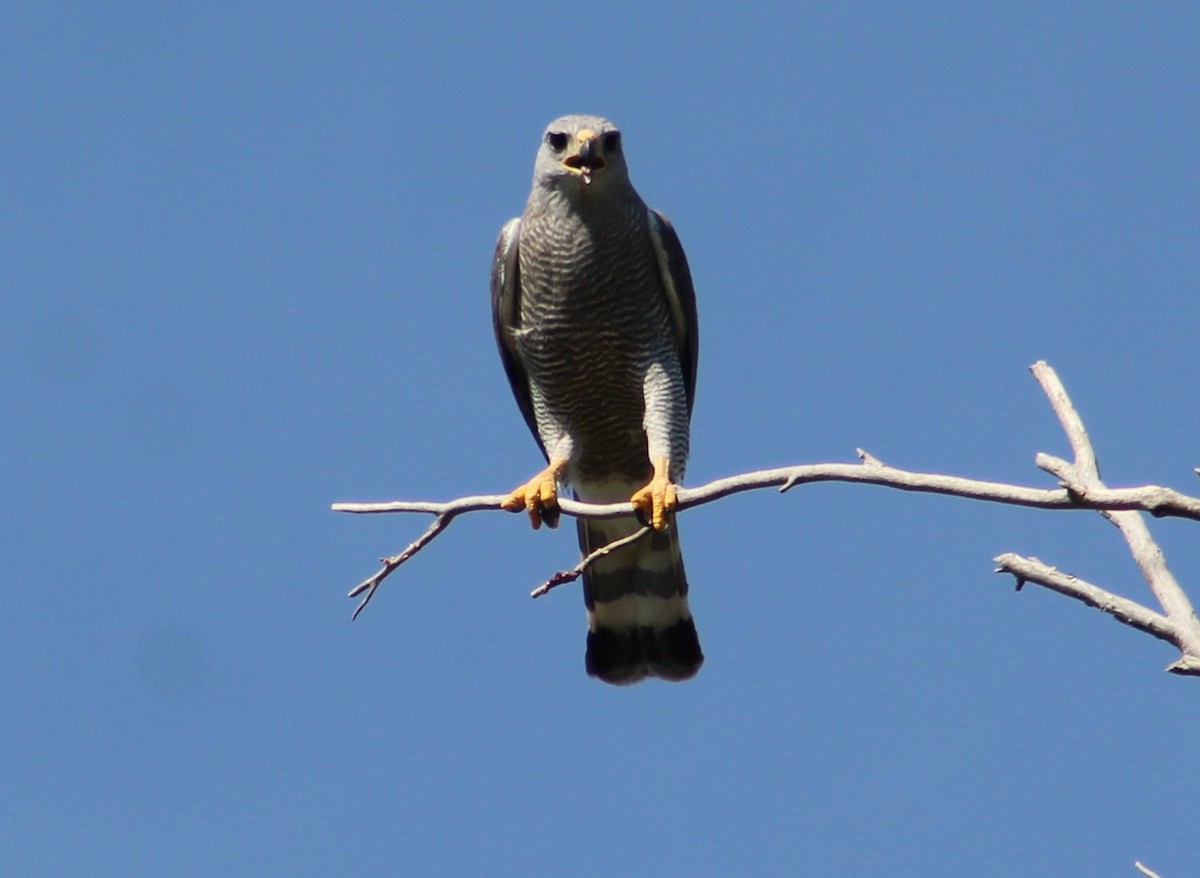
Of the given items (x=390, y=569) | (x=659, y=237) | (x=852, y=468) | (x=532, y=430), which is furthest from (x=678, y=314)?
(x=852, y=468)

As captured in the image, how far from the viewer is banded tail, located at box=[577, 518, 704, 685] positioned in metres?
8.51

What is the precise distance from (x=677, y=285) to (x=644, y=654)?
1934mm

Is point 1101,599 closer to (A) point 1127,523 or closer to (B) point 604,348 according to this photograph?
(A) point 1127,523

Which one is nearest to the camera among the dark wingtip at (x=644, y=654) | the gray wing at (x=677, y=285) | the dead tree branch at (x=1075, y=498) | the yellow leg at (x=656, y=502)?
the dead tree branch at (x=1075, y=498)

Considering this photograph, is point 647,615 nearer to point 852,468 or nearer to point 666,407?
point 666,407

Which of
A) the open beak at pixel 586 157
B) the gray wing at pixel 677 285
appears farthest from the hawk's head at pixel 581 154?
the gray wing at pixel 677 285

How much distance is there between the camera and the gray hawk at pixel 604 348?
774 centimetres

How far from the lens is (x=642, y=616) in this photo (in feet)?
28.1

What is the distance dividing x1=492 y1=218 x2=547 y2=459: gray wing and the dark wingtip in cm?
144

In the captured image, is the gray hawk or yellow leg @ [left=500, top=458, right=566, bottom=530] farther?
the gray hawk

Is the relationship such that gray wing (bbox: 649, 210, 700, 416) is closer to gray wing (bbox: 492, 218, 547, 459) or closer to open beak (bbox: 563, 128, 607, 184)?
open beak (bbox: 563, 128, 607, 184)

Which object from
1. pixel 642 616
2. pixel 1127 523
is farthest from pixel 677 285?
pixel 1127 523

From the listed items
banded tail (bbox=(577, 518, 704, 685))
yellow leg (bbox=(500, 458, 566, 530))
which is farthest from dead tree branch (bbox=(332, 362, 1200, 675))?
banded tail (bbox=(577, 518, 704, 685))

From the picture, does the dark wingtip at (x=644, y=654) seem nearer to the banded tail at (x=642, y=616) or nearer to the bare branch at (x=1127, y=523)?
the banded tail at (x=642, y=616)
